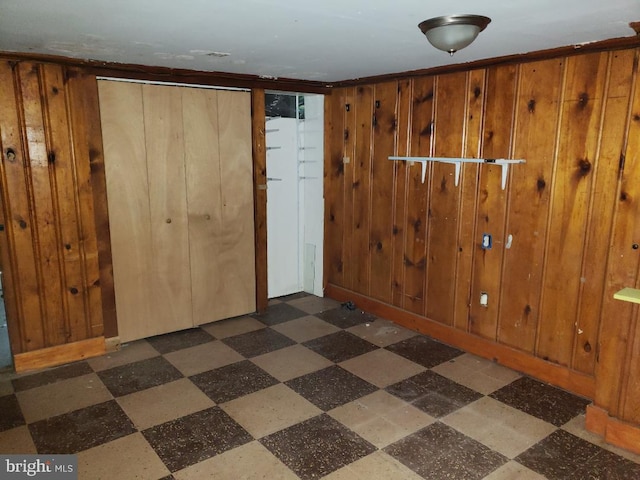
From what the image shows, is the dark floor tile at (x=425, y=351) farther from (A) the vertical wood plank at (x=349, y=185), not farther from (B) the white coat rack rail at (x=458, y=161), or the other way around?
(B) the white coat rack rail at (x=458, y=161)

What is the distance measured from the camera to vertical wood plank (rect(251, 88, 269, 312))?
4.07 m

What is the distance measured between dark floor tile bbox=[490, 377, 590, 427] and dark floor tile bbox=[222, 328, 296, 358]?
1.64 metres

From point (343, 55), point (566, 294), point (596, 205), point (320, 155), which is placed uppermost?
point (343, 55)

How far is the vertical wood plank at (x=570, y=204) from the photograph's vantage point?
2.72 metres

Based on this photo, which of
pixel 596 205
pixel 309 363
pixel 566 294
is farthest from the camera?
pixel 309 363

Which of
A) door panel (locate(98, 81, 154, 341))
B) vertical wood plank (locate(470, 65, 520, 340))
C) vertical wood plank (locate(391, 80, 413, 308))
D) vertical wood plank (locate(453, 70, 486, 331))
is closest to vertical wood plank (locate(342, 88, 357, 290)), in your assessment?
vertical wood plank (locate(391, 80, 413, 308))

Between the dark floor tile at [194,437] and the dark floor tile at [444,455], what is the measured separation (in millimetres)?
834

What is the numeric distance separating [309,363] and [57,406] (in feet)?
5.34

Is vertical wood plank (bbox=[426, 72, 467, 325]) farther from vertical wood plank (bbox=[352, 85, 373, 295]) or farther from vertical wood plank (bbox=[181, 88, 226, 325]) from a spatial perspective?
vertical wood plank (bbox=[181, 88, 226, 325])

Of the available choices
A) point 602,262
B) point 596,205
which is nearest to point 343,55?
point 596,205

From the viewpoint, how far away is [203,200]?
3.93 meters

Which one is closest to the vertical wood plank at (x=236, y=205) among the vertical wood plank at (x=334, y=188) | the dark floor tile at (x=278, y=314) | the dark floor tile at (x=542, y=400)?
the dark floor tile at (x=278, y=314)

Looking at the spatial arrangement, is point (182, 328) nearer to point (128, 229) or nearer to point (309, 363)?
point (128, 229)

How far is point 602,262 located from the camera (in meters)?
2.75
